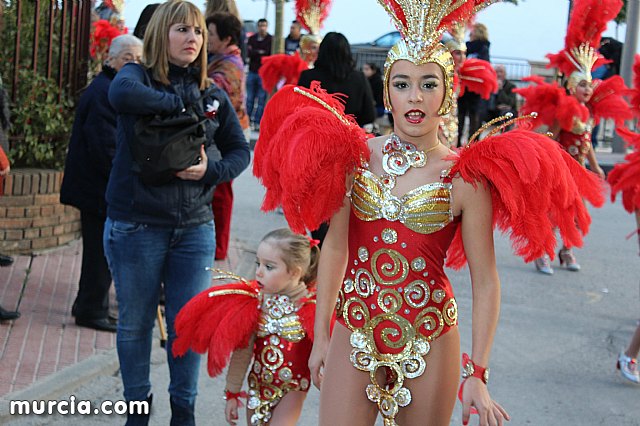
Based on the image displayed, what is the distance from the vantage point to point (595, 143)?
1956cm

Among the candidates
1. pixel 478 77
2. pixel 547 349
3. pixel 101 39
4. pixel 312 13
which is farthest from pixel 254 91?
pixel 547 349

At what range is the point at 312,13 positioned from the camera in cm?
1031

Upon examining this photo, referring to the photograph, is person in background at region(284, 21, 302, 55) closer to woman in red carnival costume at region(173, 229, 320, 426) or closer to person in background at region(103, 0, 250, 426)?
person in background at region(103, 0, 250, 426)

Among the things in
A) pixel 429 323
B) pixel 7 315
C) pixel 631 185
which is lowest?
pixel 7 315

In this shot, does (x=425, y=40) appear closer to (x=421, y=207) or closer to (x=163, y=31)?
(x=421, y=207)

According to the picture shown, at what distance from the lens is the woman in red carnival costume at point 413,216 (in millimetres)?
3176

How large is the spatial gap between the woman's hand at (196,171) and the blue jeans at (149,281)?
0.82ft

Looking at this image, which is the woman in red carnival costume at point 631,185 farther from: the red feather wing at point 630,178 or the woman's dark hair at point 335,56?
the woman's dark hair at point 335,56

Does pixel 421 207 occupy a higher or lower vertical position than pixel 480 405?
higher

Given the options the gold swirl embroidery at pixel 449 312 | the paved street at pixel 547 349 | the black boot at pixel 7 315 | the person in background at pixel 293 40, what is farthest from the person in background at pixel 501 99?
the gold swirl embroidery at pixel 449 312

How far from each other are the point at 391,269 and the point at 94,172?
11.1 ft

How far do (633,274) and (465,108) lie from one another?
7116 mm

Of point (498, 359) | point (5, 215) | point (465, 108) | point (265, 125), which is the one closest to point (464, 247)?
point (265, 125)

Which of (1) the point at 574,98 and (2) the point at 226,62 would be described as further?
(1) the point at 574,98
